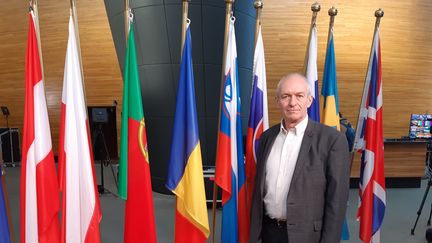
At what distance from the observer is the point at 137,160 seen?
2025 mm

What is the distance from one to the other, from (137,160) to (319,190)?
117 centimetres

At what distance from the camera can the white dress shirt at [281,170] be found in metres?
1.60

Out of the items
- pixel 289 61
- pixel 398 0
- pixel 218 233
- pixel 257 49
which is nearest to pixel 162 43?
pixel 257 49

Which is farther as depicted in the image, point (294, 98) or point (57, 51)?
point (57, 51)

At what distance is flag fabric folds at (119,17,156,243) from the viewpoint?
2.02 m

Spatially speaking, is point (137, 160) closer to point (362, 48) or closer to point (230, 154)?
point (230, 154)

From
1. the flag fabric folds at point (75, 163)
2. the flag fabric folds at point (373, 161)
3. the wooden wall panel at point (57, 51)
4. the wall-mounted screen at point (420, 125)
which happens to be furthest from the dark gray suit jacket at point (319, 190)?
the wooden wall panel at point (57, 51)

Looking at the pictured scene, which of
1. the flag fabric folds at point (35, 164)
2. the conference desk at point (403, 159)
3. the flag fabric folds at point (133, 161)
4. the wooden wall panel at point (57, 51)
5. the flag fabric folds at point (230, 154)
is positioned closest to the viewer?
the flag fabric folds at point (35, 164)

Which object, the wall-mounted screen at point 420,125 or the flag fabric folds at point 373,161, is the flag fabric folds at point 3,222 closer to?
the flag fabric folds at point 373,161

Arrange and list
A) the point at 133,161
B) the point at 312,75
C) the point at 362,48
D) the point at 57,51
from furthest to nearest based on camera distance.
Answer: the point at 57,51, the point at 362,48, the point at 312,75, the point at 133,161

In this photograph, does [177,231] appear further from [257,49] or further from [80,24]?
[80,24]

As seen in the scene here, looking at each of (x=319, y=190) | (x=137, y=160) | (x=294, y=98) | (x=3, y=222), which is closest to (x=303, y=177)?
(x=319, y=190)

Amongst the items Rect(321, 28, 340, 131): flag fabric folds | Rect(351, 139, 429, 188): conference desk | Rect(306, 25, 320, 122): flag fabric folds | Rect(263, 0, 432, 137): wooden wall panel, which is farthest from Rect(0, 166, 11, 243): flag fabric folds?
Rect(263, 0, 432, 137): wooden wall panel

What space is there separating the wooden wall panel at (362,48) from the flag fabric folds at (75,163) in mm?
5462
